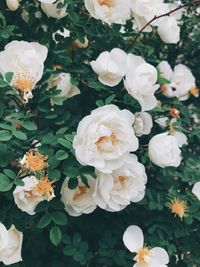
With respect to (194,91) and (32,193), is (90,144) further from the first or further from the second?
(194,91)

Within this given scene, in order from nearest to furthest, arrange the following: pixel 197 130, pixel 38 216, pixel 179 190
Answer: pixel 38 216 → pixel 179 190 → pixel 197 130

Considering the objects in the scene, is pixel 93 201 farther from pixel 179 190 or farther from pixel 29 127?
pixel 179 190

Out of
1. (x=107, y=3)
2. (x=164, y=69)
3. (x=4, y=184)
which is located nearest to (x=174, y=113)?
(x=164, y=69)

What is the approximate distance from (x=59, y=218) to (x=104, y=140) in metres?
0.21

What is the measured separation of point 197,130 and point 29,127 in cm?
61

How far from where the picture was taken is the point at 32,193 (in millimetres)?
1143

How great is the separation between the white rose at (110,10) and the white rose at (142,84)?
0.43ft

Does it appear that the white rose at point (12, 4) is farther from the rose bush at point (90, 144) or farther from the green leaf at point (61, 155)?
the green leaf at point (61, 155)

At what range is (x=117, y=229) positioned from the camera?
1361 mm

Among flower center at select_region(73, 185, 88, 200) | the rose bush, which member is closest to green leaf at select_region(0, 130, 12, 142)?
the rose bush

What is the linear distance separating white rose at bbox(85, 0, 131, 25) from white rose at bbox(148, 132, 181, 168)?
307 millimetres

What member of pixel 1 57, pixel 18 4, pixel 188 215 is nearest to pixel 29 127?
pixel 1 57

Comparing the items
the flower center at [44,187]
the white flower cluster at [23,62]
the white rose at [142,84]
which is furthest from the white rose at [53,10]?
the flower center at [44,187]

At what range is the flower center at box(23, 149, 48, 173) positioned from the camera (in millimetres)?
1061
